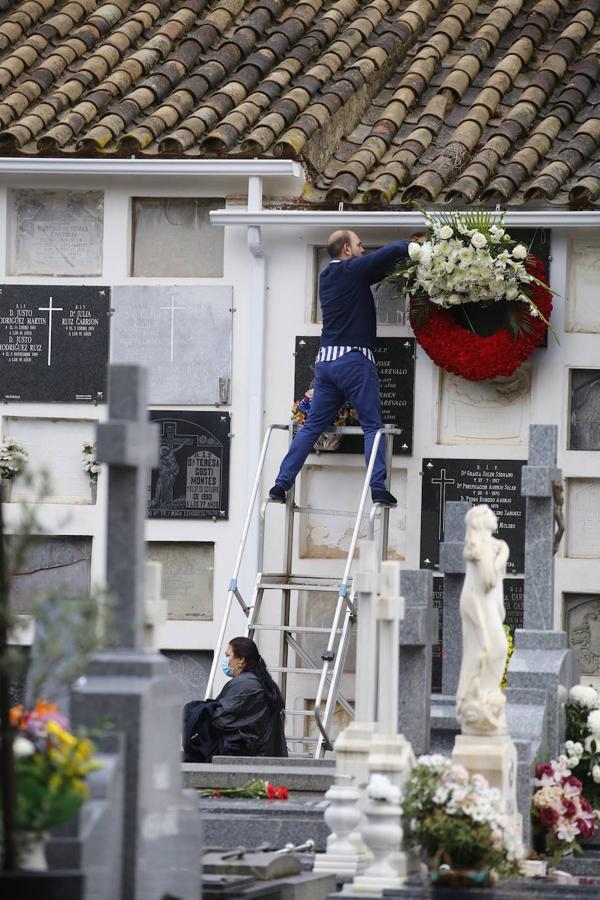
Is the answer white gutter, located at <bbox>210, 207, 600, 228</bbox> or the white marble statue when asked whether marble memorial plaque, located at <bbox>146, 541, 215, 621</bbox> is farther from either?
the white marble statue

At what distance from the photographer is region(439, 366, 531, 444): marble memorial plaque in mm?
14117

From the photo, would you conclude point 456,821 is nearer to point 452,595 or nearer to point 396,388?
point 452,595

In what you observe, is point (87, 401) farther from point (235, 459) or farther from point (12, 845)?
point (12, 845)

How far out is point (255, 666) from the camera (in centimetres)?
1257

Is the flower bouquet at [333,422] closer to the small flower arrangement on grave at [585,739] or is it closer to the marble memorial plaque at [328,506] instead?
the marble memorial plaque at [328,506]

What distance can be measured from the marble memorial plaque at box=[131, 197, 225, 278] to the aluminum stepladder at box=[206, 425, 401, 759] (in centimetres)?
141

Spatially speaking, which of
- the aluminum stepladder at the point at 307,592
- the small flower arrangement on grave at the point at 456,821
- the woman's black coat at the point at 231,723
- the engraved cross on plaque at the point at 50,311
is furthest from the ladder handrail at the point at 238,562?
the small flower arrangement on grave at the point at 456,821

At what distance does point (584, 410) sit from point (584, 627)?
1523 mm

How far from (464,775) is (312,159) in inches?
257

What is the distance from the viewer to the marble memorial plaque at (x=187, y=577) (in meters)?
14.4

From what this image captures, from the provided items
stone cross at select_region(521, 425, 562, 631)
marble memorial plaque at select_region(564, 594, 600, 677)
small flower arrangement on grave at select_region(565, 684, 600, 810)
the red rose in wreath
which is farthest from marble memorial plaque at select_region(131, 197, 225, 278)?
small flower arrangement on grave at select_region(565, 684, 600, 810)

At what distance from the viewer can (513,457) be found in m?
14.1

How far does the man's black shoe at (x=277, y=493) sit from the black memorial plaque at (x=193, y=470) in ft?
2.63

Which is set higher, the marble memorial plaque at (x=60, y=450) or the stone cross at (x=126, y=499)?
the marble memorial plaque at (x=60, y=450)
